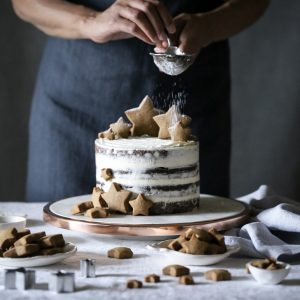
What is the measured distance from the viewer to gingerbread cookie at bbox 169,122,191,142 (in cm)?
145

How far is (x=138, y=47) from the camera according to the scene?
2.09 metres

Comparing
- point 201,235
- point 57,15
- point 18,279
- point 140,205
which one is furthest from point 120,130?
point 57,15

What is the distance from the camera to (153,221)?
1372 millimetres

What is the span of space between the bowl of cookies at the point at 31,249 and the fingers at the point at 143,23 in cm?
59

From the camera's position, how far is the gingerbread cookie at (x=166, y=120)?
147 centimetres

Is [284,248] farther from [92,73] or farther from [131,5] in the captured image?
[92,73]

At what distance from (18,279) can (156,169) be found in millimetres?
416

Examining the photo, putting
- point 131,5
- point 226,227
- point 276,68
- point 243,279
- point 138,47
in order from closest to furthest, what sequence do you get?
point 243,279 → point 226,227 → point 131,5 → point 138,47 → point 276,68

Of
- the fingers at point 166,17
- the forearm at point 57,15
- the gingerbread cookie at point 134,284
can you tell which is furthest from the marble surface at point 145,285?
the forearm at point 57,15

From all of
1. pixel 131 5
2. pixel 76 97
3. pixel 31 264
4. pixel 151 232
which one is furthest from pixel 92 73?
pixel 31 264

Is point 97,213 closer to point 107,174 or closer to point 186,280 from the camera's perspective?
point 107,174

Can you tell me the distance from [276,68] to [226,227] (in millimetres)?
1592

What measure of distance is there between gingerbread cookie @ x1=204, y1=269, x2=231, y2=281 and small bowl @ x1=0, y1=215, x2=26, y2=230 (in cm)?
40

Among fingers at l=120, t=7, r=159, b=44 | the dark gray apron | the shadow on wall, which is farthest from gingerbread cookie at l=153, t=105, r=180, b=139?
the shadow on wall
